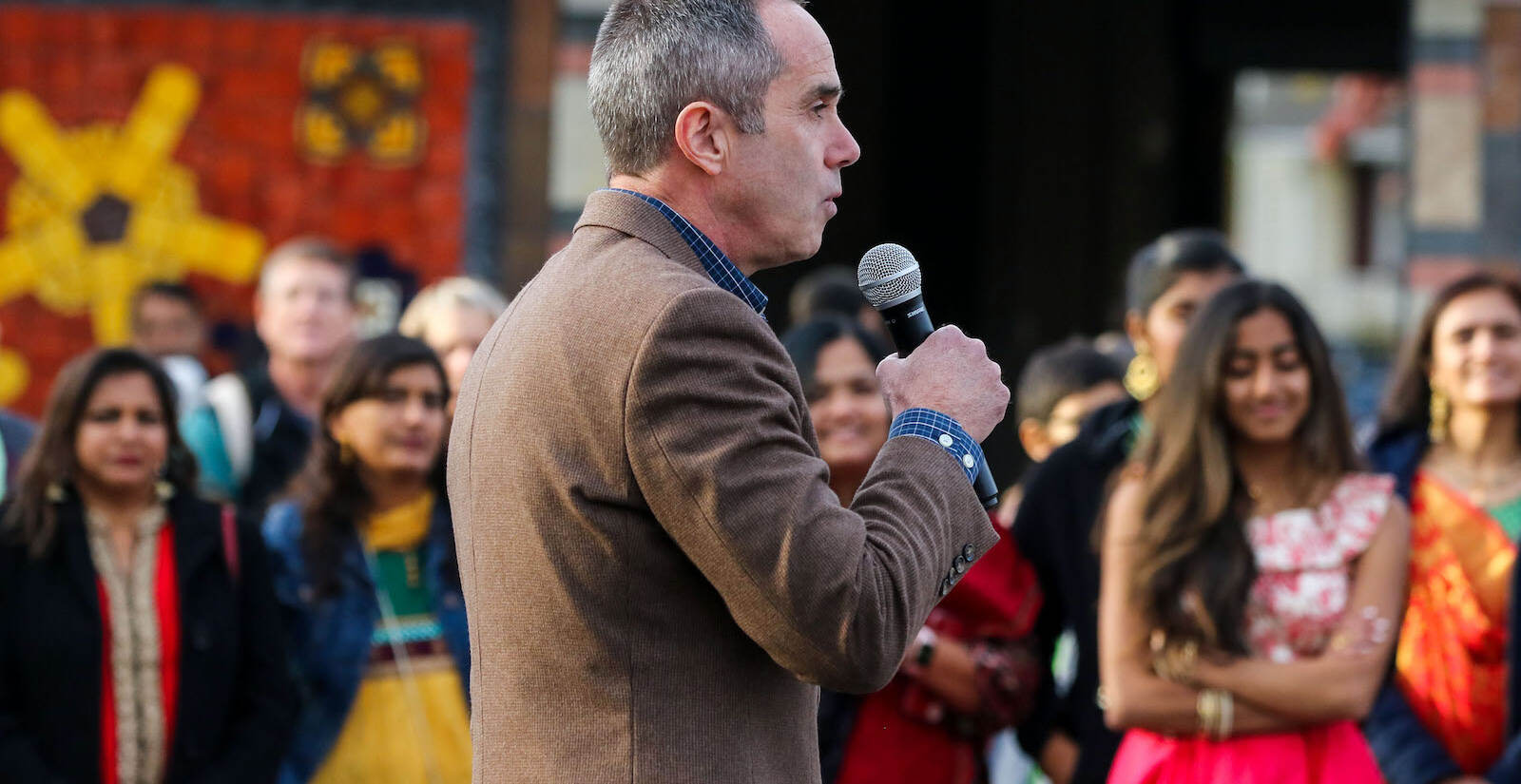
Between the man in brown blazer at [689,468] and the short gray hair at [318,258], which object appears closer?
the man in brown blazer at [689,468]

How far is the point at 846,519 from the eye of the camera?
6.57 feet

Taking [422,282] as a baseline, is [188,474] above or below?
below

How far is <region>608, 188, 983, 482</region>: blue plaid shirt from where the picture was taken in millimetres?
2143

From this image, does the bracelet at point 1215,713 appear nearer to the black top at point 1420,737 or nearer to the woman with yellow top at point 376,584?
the black top at point 1420,737

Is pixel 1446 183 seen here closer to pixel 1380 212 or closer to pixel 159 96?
pixel 159 96

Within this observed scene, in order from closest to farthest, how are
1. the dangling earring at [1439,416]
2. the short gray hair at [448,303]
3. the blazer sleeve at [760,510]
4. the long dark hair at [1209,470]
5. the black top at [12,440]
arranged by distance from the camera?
the blazer sleeve at [760,510]
the long dark hair at [1209,470]
the dangling earring at [1439,416]
the black top at [12,440]
the short gray hair at [448,303]

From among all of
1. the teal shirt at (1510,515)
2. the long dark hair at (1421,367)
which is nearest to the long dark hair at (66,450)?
the long dark hair at (1421,367)

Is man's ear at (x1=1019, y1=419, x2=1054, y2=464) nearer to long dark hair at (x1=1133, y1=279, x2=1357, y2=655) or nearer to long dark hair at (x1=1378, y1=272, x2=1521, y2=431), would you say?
long dark hair at (x1=1378, y1=272, x2=1521, y2=431)

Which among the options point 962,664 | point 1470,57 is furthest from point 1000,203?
point 962,664

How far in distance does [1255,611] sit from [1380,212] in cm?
1712

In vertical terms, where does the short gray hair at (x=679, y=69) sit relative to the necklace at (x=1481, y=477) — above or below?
above

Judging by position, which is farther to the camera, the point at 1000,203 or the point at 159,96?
the point at 1000,203

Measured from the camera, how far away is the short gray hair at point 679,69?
215 centimetres

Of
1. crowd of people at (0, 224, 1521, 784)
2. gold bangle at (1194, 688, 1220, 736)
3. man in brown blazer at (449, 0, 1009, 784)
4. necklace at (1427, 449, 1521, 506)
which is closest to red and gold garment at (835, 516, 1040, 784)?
crowd of people at (0, 224, 1521, 784)
